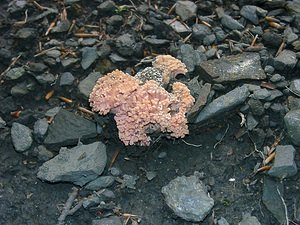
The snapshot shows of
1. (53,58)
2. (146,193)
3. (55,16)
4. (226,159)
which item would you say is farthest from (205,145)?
(55,16)

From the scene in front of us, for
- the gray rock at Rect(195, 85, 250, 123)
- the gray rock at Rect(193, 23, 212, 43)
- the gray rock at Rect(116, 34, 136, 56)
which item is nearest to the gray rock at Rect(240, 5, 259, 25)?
the gray rock at Rect(193, 23, 212, 43)

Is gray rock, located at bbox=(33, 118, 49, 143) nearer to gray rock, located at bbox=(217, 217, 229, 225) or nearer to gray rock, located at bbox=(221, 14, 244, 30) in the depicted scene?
gray rock, located at bbox=(217, 217, 229, 225)

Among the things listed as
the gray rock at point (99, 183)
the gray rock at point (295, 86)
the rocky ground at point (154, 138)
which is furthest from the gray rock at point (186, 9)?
the gray rock at point (99, 183)

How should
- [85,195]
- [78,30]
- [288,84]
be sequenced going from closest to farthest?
[85,195] → [288,84] → [78,30]

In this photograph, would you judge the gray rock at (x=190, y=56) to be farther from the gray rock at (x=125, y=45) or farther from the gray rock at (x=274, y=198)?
the gray rock at (x=274, y=198)

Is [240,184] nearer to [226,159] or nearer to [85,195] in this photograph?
[226,159]
